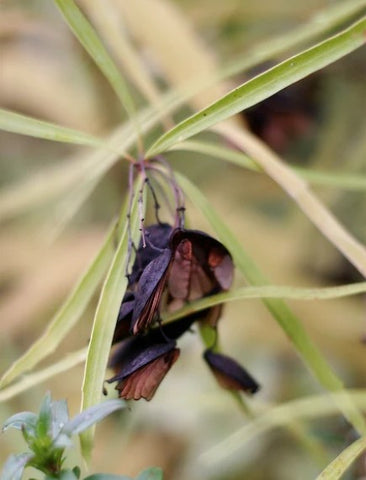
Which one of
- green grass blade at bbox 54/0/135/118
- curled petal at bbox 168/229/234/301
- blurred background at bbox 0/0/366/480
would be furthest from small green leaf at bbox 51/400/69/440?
blurred background at bbox 0/0/366/480

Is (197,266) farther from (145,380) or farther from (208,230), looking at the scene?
(208,230)

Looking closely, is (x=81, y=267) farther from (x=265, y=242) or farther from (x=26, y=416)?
(x=26, y=416)

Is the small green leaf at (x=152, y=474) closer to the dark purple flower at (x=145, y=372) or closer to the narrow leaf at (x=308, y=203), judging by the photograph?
the dark purple flower at (x=145, y=372)

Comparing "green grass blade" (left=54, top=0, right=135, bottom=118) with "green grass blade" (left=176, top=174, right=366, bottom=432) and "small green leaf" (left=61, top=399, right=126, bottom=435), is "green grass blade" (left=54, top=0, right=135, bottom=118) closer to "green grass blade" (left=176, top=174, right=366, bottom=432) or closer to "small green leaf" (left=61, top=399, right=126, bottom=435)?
"green grass blade" (left=176, top=174, right=366, bottom=432)

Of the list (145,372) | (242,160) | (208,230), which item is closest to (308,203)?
(242,160)

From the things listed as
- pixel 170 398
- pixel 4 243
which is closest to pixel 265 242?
pixel 170 398

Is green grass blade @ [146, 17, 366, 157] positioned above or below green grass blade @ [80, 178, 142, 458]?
above

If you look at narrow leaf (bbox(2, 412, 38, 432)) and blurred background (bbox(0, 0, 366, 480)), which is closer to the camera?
narrow leaf (bbox(2, 412, 38, 432))
